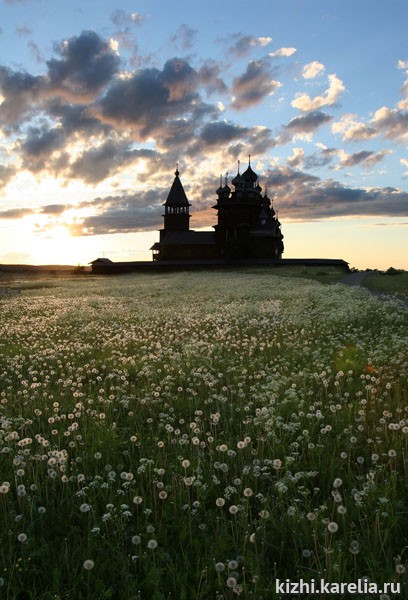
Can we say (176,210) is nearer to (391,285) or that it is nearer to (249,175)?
(249,175)

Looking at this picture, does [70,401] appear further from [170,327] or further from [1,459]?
[170,327]

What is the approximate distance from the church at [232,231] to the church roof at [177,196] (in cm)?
23

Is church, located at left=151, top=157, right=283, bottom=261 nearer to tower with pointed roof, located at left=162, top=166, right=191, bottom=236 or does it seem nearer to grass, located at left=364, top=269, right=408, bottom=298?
tower with pointed roof, located at left=162, top=166, right=191, bottom=236

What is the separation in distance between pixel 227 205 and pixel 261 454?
8643 centimetres

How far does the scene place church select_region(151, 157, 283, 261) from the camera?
282ft

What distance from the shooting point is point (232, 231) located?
90.0m

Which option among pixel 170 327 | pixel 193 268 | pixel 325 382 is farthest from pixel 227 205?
pixel 325 382

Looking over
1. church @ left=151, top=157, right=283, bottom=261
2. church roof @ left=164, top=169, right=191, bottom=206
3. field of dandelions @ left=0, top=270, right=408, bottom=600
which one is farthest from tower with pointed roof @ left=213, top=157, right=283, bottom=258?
field of dandelions @ left=0, top=270, right=408, bottom=600

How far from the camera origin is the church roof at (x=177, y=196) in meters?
100

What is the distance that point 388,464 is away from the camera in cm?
495

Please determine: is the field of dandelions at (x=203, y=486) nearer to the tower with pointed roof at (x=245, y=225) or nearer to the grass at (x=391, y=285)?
the grass at (x=391, y=285)

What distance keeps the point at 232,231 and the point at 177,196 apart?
19.4 m

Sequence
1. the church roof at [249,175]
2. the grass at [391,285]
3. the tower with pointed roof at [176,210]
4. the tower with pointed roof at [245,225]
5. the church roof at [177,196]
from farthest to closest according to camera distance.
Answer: the church roof at [177,196]
the tower with pointed roof at [176,210]
the church roof at [249,175]
the tower with pointed roof at [245,225]
the grass at [391,285]

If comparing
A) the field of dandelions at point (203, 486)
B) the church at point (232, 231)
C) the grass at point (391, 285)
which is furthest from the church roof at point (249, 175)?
the field of dandelions at point (203, 486)
